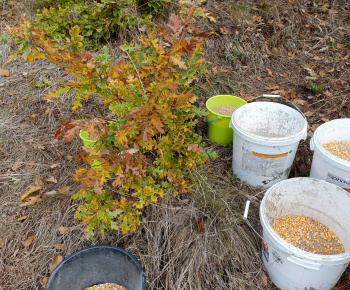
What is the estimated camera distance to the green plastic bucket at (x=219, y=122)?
10.0 ft

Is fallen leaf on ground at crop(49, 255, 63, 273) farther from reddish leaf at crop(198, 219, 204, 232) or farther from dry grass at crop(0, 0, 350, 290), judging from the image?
reddish leaf at crop(198, 219, 204, 232)

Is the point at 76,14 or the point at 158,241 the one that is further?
the point at 76,14

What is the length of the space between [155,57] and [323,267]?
64.3 inches

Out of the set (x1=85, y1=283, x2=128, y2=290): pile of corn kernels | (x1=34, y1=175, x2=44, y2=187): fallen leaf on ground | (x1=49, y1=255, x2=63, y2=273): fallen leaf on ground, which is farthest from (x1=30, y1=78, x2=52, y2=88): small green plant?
(x1=85, y1=283, x2=128, y2=290): pile of corn kernels

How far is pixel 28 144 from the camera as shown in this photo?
323 centimetres

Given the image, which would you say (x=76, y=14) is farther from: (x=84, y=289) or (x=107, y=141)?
(x=84, y=289)

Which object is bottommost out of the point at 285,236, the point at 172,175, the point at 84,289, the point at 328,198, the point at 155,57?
the point at 84,289

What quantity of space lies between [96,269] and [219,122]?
1740mm

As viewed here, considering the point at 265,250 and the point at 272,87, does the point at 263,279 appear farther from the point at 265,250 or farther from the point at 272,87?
the point at 272,87

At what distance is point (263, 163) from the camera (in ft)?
8.67

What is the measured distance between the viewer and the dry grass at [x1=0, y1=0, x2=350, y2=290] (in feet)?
7.44

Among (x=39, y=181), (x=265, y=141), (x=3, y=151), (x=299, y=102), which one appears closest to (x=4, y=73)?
(x=3, y=151)

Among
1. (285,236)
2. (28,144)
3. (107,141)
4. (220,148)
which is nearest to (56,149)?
(28,144)

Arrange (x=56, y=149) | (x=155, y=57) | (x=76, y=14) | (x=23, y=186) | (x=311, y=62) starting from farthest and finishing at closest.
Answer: (x=311, y=62) → (x=76, y=14) → (x=56, y=149) → (x=23, y=186) → (x=155, y=57)
